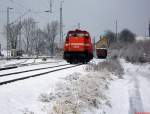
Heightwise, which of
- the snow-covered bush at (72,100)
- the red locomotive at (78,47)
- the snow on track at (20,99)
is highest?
the red locomotive at (78,47)

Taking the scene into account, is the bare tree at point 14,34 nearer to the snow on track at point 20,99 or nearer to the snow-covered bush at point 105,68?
the snow-covered bush at point 105,68

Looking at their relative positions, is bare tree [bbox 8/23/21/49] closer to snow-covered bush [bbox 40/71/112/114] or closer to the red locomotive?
the red locomotive

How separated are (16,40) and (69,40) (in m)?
72.5

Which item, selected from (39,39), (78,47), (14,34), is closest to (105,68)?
(78,47)

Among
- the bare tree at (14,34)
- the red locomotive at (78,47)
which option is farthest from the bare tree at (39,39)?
the red locomotive at (78,47)

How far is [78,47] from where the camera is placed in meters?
39.5

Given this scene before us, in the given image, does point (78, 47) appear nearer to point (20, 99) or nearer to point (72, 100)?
point (72, 100)

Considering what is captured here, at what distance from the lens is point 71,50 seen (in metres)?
39.3

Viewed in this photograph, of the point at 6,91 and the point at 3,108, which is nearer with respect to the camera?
the point at 3,108

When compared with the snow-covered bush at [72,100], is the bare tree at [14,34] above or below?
above

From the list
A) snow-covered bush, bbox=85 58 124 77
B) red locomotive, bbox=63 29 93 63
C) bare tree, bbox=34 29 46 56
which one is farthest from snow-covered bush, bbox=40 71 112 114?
bare tree, bbox=34 29 46 56

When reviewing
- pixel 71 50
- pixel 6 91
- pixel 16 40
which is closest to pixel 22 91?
pixel 6 91

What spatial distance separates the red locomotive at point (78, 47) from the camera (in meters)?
39.2

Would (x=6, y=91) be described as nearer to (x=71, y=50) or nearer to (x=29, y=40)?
(x=71, y=50)
